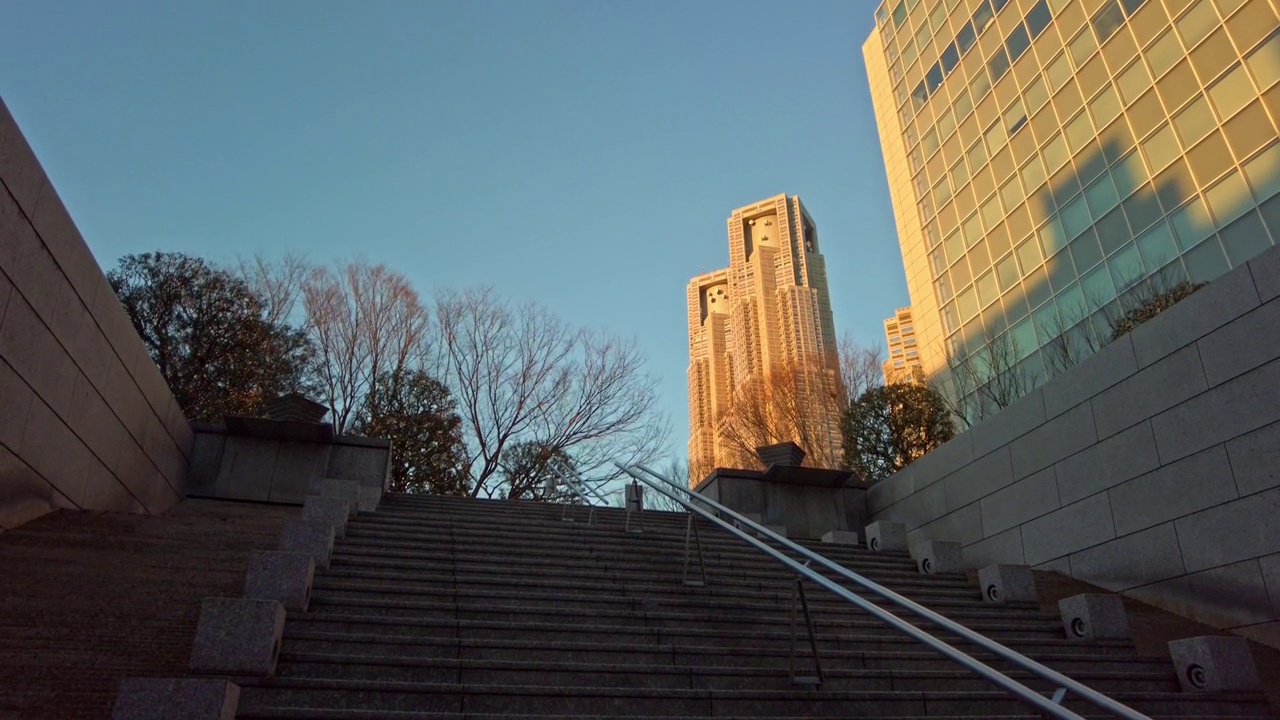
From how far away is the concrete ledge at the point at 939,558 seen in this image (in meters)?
8.64

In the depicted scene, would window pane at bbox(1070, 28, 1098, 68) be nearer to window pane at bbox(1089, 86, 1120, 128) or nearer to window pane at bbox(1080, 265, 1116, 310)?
window pane at bbox(1089, 86, 1120, 128)

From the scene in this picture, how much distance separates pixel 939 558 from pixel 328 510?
21.0 ft

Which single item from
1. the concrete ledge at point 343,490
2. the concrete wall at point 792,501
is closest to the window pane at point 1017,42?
the concrete wall at point 792,501

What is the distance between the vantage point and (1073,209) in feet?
76.5

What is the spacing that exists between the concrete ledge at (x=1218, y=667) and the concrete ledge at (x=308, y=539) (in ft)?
20.8

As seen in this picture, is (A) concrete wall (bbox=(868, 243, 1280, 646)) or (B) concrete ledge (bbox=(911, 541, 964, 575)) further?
(B) concrete ledge (bbox=(911, 541, 964, 575))

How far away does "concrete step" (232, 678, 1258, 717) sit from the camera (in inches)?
157

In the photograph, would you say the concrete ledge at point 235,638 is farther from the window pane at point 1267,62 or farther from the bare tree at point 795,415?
the window pane at point 1267,62

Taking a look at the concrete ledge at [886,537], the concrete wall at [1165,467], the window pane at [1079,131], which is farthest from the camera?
the window pane at [1079,131]

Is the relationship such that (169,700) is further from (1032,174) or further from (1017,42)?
(1017,42)

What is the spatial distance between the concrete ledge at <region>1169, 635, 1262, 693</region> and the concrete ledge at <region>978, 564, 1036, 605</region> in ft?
5.83

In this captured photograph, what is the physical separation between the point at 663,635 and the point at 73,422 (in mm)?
6558

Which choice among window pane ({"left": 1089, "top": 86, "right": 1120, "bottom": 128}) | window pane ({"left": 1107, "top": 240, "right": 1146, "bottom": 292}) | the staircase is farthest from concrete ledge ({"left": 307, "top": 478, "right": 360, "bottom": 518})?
window pane ({"left": 1089, "top": 86, "right": 1120, "bottom": 128})

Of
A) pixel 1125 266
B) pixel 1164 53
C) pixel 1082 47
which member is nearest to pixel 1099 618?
pixel 1125 266
